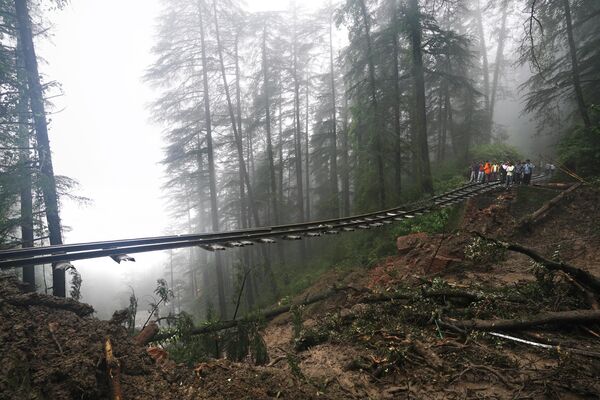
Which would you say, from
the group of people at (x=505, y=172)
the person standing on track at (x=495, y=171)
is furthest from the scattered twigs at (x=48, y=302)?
the person standing on track at (x=495, y=171)

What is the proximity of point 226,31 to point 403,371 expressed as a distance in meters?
20.5

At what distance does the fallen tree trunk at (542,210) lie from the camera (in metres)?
10.1

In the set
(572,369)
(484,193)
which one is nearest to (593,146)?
(484,193)

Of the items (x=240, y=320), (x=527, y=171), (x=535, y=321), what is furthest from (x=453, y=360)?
(x=527, y=171)

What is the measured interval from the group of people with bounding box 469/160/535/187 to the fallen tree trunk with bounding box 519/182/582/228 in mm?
3672

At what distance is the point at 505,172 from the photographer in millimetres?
16656

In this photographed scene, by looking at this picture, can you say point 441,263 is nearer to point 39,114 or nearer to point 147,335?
point 147,335

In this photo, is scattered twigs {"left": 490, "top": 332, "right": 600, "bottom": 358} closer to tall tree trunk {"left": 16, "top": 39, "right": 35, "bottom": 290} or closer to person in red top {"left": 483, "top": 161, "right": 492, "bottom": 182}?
tall tree trunk {"left": 16, "top": 39, "right": 35, "bottom": 290}

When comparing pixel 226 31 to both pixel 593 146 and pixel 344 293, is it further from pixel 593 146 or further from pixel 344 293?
pixel 593 146

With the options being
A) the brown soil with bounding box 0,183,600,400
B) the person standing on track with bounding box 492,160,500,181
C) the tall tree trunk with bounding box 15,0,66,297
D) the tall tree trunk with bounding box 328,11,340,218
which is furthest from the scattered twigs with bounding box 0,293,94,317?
the person standing on track with bounding box 492,160,500,181

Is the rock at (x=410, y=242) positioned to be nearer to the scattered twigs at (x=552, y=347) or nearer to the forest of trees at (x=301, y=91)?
the forest of trees at (x=301, y=91)

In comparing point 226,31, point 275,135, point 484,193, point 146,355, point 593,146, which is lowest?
point 146,355

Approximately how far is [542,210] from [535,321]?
8255mm

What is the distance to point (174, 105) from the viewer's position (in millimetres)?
19250
